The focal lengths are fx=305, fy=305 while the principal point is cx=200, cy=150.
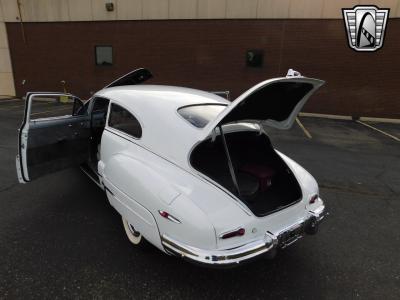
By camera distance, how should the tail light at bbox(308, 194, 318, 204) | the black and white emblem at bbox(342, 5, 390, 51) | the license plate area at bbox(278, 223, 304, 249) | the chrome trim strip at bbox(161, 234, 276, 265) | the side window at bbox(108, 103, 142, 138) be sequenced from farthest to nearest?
1. the black and white emblem at bbox(342, 5, 390, 51)
2. the side window at bbox(108, 103, 142, 138)
3. the tail light at bbox(308, 194, 318, 204)
4. the license plate area at bbox(278, 223, 304, 249)
5. the chrome trim strip at bbox(161, 234, 276, 265)

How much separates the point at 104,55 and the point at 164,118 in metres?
12.8

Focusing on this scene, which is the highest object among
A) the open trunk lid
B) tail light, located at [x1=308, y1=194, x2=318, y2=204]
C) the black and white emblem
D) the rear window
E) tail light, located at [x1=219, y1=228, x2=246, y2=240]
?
the black and white emblem

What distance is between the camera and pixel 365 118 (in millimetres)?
12750

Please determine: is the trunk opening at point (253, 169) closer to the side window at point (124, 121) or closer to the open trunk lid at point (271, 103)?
the open trunk lid at point (271, 103)

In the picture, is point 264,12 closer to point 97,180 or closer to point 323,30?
point 323,30

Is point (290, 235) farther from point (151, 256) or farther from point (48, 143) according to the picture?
point (48, 143)

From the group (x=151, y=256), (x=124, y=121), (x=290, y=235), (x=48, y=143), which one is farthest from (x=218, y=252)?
(x=48, y=143)

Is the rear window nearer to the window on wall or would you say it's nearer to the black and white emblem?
the black and white emblem

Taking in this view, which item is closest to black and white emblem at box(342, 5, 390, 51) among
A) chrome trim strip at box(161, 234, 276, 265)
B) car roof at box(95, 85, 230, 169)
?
car roof at box(95, 85, 230, 169)

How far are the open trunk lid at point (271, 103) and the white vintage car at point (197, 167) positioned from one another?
12mm

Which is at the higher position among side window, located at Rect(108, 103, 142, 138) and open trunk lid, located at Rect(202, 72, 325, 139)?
open trunk lid, located at Rect(202, 72, 325, 139)

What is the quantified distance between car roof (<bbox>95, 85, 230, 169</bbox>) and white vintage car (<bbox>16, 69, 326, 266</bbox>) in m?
0.01

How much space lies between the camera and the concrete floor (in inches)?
107

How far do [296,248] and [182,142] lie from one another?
68.8 inches
